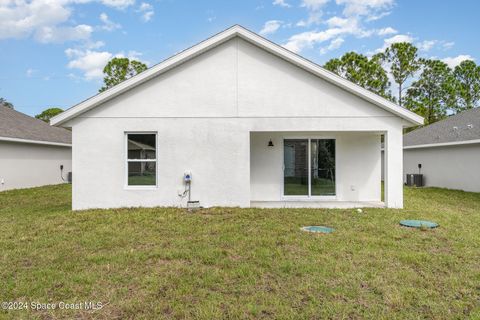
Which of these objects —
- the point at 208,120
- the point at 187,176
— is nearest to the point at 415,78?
the point at 208,120

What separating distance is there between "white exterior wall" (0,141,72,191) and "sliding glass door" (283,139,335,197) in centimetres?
1388

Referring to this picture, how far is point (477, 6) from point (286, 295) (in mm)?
19543

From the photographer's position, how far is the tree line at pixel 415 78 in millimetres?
30375

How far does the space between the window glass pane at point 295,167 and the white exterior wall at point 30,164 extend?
545 inches

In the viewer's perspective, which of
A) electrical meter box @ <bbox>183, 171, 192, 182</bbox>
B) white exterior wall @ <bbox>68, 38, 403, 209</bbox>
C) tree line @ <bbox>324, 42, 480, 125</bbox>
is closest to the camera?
electrical meter box @ <bbox>183, 171, 192, 182</bbox>

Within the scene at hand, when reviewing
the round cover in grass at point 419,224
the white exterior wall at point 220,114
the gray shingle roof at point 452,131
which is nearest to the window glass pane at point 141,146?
the white exterior wall at point 220,114

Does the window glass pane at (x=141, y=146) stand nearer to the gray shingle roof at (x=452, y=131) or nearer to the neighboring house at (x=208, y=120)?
the neighboring house at (x=208, y=120)

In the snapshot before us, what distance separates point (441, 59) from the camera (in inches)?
1266

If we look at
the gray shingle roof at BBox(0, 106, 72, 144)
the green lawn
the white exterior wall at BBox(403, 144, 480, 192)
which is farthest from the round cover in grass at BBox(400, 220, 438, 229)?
the gray shingle roof at BBox(0, 106, 72, 144)

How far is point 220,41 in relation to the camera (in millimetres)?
9680

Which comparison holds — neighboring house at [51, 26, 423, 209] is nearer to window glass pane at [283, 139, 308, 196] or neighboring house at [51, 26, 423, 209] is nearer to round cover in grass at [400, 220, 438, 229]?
window glass pane at [283, 139, 308, 196]

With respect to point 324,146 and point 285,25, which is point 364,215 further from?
point 285,25

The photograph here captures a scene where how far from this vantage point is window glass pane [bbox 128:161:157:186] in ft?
32.5

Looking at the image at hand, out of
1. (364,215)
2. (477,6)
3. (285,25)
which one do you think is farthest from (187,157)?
(477,6)
